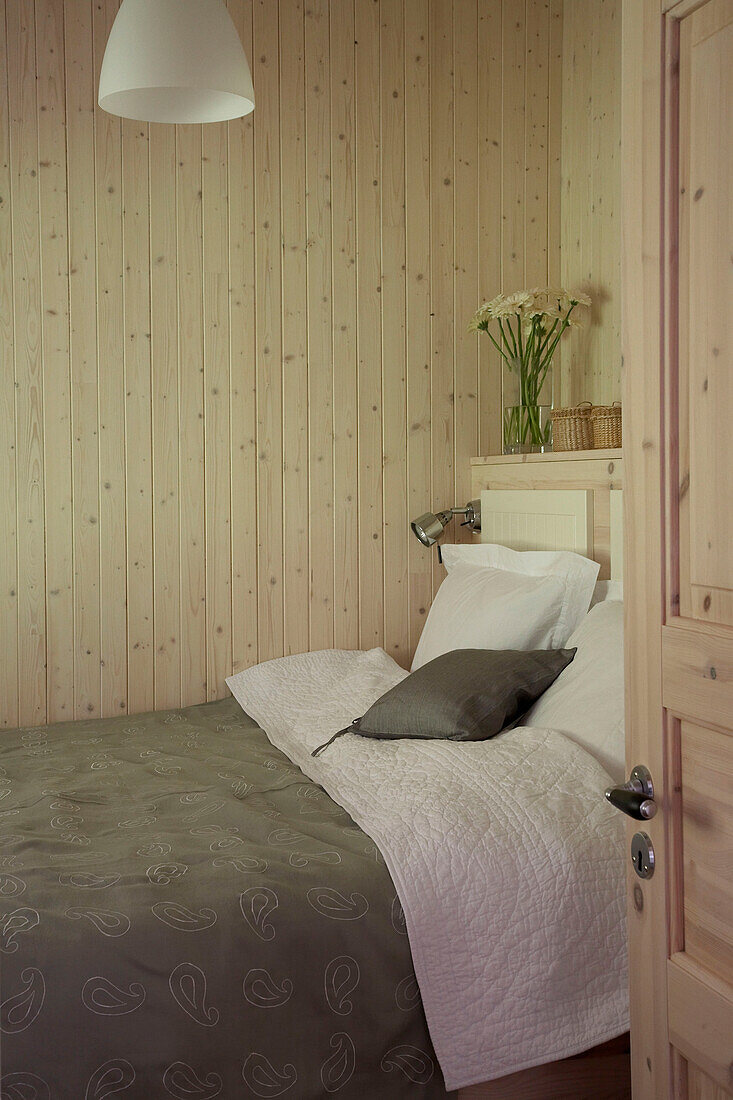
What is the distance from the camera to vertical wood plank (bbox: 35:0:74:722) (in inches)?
109

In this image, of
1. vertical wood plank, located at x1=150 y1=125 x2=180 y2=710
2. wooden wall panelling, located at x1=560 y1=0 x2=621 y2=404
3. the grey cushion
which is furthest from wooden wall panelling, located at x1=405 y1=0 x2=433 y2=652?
the grey cushion

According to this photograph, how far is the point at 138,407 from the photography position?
2.90 meters

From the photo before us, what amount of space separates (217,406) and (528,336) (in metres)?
1.01

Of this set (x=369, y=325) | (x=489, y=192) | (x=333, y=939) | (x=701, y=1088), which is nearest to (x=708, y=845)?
(x=701, y=1088)

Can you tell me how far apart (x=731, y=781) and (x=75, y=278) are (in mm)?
2400

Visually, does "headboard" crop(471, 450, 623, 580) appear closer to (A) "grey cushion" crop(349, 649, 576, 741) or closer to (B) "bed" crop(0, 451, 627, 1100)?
(A) "grey cushion" crop(349, 649, 576, 741)

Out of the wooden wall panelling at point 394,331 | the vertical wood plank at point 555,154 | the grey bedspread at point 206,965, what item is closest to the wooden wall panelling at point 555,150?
the vertical wood plank at point 555,154

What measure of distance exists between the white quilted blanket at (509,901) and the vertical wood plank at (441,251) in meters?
1.45

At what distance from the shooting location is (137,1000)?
1.44 m

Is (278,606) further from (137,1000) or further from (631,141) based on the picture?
(631,141)

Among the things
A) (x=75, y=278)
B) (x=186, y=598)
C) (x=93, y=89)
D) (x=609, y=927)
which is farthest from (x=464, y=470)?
(x=609, y=927)

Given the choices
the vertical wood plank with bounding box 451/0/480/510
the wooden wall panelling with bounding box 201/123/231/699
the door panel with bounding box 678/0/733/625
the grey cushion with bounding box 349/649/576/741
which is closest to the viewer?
the door panel with bounding box 678/0/733/625

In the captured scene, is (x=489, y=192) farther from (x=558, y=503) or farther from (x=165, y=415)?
(x=165, y=415)

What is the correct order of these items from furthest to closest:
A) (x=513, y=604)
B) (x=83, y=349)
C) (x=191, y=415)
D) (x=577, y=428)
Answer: (x=191, y=415), (x=83, y=349), (x=577, y=428), (x=513, y=604)
